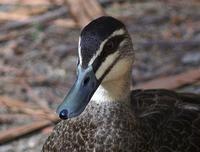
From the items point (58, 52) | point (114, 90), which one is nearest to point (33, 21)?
point (58, 52)

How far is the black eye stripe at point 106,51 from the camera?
2.60m

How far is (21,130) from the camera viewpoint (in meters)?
4.10

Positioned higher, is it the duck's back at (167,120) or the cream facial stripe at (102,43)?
the cream facial stripe at (102,43)

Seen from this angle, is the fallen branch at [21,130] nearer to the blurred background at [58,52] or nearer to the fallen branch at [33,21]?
the blurred background at [58,52]

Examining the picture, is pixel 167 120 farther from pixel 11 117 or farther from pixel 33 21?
pixel 33 21

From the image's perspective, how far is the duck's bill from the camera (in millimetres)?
2592

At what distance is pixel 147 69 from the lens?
4809 mm

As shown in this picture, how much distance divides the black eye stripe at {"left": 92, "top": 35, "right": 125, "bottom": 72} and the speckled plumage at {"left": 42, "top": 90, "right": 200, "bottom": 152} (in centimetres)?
27

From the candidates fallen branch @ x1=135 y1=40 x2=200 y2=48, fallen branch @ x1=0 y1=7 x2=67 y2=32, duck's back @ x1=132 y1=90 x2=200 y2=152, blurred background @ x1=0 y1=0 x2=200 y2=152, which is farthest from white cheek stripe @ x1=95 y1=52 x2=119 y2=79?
fallen branch @ x1=0 y1=7 x2=67 y2=32

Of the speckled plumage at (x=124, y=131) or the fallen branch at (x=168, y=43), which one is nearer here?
the speckled plumage at (x=124, y=131)

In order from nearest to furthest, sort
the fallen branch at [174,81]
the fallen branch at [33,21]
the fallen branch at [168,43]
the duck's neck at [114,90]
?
the duck's neck at [114,90], the fallen branch at [174,81], the fallen branch at [168,43], the fallen branch at [33,21]

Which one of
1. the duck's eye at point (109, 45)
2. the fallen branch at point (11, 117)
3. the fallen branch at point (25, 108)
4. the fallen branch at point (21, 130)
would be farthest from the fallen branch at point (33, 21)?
the duck's eye at point (109, 45)

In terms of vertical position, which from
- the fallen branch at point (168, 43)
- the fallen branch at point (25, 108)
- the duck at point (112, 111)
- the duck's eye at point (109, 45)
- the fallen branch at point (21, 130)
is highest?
the duck's eye at point (109, 45)

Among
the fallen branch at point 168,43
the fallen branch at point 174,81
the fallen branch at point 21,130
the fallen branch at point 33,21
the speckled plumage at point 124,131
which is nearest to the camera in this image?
the speckled plumage at point 124,131
